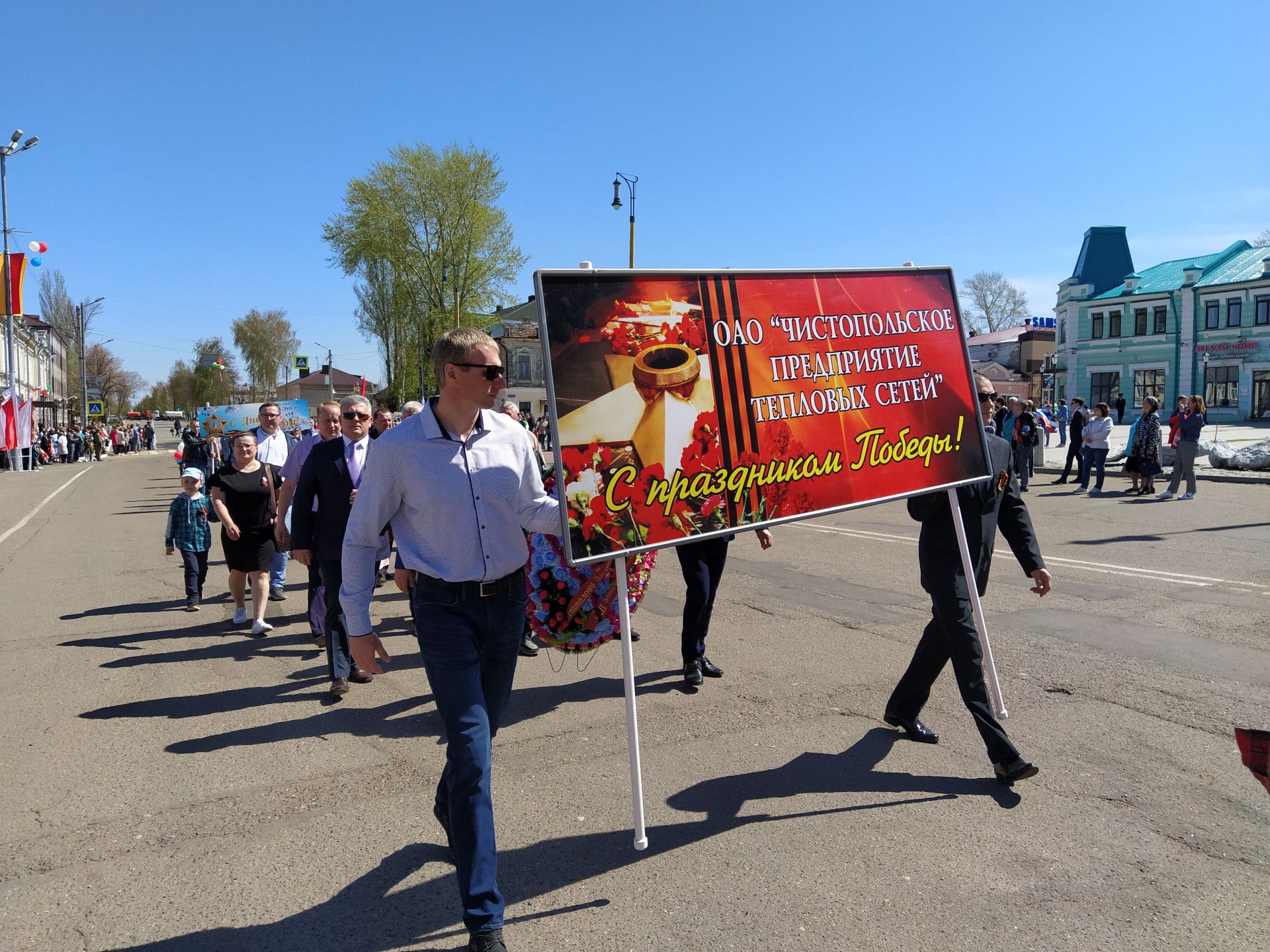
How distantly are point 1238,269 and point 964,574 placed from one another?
60.9 meters

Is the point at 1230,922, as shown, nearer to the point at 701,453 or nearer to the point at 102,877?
the point at 701,453

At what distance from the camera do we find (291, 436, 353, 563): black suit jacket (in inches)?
230

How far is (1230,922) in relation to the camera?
3.01 m

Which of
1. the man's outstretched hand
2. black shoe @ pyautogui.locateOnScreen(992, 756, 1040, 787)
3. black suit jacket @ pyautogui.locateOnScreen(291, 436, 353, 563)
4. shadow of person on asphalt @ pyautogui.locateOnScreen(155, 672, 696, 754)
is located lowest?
shadow of person on asphalt @ pyautogui.locateOnScreen(155, 672, 696, 754)

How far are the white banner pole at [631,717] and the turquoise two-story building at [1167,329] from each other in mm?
58340

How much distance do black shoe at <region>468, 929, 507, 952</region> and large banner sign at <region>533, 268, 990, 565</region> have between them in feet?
4.14

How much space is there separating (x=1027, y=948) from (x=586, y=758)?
7.40ft

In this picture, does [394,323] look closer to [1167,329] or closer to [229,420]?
[229,420]

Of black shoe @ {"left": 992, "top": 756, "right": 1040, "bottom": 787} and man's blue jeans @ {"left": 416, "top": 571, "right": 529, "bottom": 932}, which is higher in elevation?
man's blue jeans @ {"left": 416, "top": 571, "right": 529, "bottom": 932}

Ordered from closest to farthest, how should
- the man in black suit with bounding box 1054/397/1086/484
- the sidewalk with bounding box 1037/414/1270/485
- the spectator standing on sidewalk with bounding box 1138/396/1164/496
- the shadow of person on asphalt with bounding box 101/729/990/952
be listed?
the shadow of person on asphalt with bounding box 101/729/990/952 < the spectator standing on sidewalk with bounding box 1138/396/1164/496 < the man in black suit with bounding box 1054/397/1086/484 < the sidewalk with bounding box 1037/414/1270/485

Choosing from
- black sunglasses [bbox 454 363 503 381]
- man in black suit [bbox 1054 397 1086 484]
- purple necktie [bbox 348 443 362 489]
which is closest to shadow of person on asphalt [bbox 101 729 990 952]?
black sunglasses [bbox 454 363 503 381]

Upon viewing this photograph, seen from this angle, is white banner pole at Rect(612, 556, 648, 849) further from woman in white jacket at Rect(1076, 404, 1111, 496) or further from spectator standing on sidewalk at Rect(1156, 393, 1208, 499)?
woman in white jacket at Rect(1076, 404, 1111, 496)

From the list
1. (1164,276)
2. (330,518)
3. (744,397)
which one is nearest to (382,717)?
(330,518)

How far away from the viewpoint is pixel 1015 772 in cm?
401
